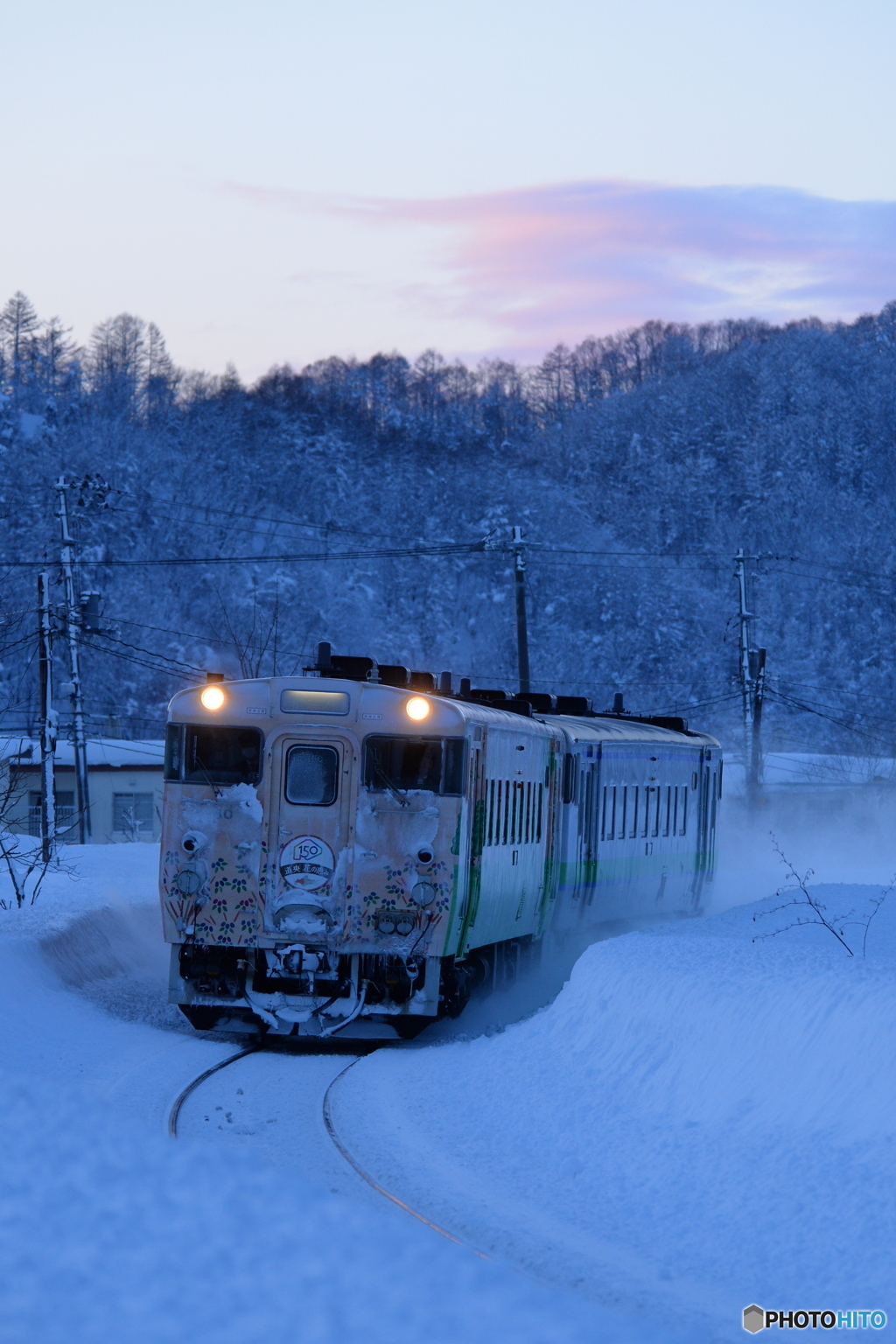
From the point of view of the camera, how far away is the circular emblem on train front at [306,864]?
1464cm

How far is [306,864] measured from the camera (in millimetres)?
14664

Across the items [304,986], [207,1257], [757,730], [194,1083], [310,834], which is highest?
[310,834]

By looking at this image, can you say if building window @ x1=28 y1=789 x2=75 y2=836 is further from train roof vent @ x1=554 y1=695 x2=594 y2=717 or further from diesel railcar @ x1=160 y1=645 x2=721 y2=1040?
diesel railcar @ x1=160 y1=645 x2=721 y2=1040

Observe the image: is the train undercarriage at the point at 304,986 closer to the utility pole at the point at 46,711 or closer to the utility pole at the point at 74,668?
the utility pole at the point at 46,711

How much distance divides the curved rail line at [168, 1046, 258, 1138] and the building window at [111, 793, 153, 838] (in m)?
38.7

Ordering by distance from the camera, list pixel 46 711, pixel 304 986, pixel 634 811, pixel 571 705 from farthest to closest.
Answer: pixel 46 711 → pixel 571 705 → pixel 634 811 → pixel 304 986

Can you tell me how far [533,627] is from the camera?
397 ft

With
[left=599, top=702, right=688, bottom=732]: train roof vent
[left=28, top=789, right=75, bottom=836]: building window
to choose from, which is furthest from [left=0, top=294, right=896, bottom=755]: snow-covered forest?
[left=599, top=702, right=688, bottom=732]: train roof vent

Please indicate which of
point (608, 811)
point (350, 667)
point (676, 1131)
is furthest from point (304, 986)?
point (608, 811)

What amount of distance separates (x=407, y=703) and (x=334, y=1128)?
15.7 feet

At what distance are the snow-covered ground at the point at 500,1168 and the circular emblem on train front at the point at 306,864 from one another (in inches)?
64.5

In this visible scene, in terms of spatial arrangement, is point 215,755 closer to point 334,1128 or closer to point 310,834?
point 310,834

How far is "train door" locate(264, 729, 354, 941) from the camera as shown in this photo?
1459cm

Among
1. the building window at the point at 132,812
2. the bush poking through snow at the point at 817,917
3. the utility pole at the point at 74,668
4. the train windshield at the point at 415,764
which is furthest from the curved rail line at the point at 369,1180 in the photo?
the building window at the point at 132,812
